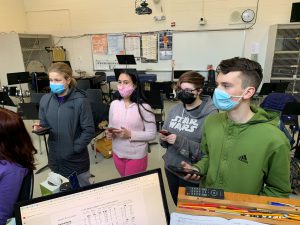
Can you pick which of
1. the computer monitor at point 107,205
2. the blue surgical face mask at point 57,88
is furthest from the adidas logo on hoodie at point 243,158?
the blue surgical face mask at point 57,88

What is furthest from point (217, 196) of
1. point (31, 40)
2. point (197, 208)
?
point (31, 40)

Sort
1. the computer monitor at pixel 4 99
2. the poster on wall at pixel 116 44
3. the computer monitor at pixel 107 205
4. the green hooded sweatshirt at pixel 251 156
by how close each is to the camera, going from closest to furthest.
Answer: the computer monitor at pixel 107 205 < the green hooded sweatshirt at pixel 251 156 < the computer monitor at pixel 4 99 < the poster on wall at pixel 116 44

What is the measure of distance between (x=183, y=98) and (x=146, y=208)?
101cm

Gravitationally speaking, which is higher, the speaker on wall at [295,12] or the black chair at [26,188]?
the speaker on wall at [295,12]

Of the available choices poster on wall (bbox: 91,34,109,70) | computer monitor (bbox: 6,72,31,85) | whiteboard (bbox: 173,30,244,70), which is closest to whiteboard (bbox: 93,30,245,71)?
whiteboard (bbox: 173,30,244,70)

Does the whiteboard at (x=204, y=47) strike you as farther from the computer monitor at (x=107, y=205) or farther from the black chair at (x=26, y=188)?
the computer monitor at (x=107, y=205)

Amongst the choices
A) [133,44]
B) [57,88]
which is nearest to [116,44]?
[133,44]

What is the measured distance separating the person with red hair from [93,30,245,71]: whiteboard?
595 cm

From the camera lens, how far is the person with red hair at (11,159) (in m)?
1.15

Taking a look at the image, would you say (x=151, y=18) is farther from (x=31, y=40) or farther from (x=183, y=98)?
(x=183, y=98)

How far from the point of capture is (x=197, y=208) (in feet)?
2.72

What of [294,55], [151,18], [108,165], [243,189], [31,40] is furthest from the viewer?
[31,40]

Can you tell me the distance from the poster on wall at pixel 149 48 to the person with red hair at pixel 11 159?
5924 mm

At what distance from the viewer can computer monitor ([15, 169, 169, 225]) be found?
2.28ft
